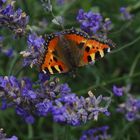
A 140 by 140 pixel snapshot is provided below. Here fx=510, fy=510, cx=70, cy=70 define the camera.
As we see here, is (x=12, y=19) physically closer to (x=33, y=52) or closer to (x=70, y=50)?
(x=33, y=52)

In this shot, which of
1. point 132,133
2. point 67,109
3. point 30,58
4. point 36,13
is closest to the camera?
point 67,109

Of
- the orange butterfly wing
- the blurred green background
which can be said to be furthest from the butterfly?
the blurred green background

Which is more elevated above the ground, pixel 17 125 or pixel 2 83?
pixel 17 125

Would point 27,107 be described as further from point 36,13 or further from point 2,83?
point 36,13

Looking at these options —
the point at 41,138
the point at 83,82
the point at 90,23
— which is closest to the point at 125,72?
the point at 83,82

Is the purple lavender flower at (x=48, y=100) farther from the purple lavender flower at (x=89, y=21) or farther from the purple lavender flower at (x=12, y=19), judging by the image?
the purple lavender flower at (x=89, y=21)

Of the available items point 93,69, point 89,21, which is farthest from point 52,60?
point 93,69
